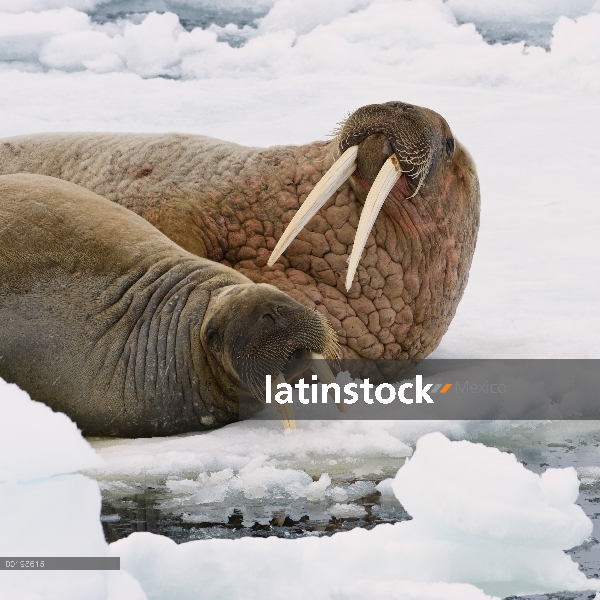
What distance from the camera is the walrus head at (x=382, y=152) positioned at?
521 cm

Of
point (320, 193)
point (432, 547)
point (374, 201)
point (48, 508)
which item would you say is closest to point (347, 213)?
point (320, 193)

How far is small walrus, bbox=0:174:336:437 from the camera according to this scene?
4566mm

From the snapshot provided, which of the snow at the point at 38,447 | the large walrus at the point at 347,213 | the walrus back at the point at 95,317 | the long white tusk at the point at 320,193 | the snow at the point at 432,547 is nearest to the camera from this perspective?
the snow at the point at 432,547

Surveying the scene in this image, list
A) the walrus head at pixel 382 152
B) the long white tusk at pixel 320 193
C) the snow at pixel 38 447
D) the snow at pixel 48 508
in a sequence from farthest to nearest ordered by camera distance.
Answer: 1. the walrus head at pixel 382 152
2. the long white tusk at pixel 320 193
3. the snow at pixel 38 447
4. the snow at pixel 48 508

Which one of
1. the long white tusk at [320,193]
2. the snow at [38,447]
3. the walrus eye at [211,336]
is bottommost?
the walrus eye at [211,336]

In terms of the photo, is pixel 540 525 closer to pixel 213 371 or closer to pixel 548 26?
pixel 213 371

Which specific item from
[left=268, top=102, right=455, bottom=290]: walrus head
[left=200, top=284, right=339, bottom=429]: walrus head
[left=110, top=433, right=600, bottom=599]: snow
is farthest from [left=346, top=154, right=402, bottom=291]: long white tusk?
[left=110, top=433, right=600, bottom=599]: snow

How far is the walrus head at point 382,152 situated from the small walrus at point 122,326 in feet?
2.15

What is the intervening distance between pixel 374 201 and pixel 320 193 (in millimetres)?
300

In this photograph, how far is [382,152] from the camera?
528cm

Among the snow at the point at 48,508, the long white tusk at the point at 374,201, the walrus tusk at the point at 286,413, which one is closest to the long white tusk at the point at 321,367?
the walrus tusk at the point at 286,413

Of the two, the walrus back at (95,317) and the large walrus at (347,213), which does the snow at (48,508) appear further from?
the large walrus at (347,213)

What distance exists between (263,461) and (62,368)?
39.6 inches

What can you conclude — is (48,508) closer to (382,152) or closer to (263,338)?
(263,338)
